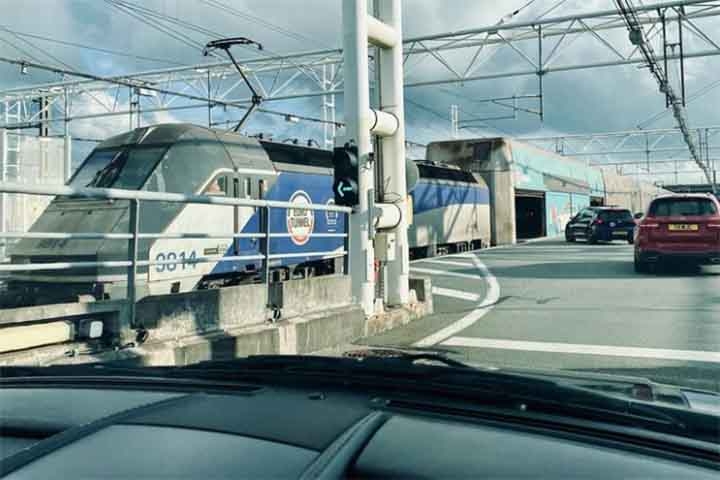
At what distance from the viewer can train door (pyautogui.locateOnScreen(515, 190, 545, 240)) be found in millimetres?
38325

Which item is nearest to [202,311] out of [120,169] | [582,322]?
[582,322]

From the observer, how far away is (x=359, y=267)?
910cm

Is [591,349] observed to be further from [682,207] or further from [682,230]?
[682,207]

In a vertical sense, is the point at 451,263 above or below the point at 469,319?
above

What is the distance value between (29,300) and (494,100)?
24920 millimetres

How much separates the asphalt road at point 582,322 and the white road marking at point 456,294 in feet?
0.06

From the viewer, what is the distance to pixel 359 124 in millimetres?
8938

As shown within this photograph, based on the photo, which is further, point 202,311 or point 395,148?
point 395,148

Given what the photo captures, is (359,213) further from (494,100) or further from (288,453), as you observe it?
(494,100)

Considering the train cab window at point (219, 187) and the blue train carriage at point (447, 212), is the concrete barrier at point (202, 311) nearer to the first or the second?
the train cab window at point (219, 187)

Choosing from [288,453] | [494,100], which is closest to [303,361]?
[288,453]

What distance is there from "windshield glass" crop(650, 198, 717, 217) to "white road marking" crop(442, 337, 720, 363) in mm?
7635

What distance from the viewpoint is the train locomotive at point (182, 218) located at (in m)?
9.14

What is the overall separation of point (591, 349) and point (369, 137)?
13.5 ft
